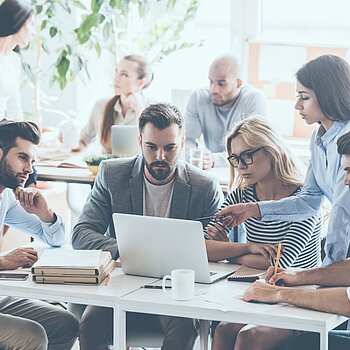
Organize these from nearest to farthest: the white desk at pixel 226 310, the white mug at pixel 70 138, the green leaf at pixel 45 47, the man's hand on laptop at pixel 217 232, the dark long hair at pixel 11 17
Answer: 1. the white desk at pixel 226 310
2. the man's hand on laptop at pixel 217 232
3. the dark long hair at pixel 11 17
4. the white mug at pixel 70 138
5. the green leaf at pixel 45 47

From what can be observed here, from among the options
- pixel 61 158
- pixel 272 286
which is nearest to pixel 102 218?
pixel 272 286

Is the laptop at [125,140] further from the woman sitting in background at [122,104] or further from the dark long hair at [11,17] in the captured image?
the dark long hair at [11,17]

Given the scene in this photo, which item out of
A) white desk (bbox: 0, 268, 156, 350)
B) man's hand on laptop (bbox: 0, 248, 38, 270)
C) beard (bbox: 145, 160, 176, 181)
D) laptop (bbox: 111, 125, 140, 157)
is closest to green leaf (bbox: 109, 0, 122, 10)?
laptop (bbox: 111, 125, 140, 157)

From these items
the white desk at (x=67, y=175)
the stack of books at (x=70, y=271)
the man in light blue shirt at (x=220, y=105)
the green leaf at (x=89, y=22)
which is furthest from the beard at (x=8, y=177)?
the green leaf at (x=89, y=22)

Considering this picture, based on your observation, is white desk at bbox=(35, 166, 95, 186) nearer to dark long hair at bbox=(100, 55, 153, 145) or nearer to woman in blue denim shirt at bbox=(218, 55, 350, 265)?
dark long hair at bbox=(100, 55, 153, 145)

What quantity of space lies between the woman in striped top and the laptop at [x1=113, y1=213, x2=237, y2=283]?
7.7 inches

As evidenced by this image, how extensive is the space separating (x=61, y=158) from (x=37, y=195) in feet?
5.65

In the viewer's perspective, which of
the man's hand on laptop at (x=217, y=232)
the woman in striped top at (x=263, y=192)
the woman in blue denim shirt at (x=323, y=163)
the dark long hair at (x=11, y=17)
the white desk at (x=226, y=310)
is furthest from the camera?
the dark long hair at (x=11, y=17)

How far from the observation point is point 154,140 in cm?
346

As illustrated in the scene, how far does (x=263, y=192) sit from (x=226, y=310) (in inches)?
34.4

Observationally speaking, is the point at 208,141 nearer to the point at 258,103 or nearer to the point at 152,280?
the point at 258,103

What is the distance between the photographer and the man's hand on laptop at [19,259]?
311 cm

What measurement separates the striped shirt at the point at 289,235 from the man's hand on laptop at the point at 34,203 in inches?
27.5

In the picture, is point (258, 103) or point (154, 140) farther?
point (258, 103)
